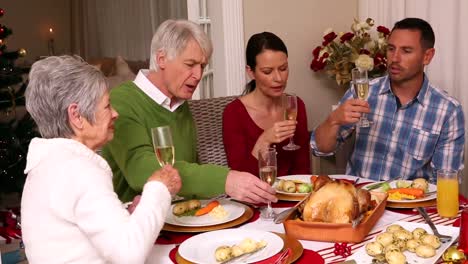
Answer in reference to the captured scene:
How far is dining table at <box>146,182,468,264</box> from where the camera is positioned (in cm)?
140

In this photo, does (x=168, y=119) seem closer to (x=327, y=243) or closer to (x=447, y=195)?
(x=327, y=243)

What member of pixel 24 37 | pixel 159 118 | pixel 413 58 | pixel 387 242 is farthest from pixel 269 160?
pixel 24 37

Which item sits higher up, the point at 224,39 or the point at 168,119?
the point at 224,39

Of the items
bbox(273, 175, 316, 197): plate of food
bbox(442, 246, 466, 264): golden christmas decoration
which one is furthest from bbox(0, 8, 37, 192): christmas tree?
bbox(442, 246, 466, 264): golden christmas decoration

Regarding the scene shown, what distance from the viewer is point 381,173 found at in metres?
2.66

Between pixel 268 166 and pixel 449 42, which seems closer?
pixel 268 166

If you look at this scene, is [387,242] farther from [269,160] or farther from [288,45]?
[288,45]

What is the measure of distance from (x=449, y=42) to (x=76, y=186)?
96.0 inches

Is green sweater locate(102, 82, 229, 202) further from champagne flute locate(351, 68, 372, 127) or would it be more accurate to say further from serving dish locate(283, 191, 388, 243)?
champagne flute locate(351, 68, 372, 127)

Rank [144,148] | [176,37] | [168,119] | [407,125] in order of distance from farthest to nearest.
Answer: [407,125], [168,119], [176,37], [144,148]

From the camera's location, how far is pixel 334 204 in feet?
4.90

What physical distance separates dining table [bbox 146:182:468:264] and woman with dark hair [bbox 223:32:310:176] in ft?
2.33

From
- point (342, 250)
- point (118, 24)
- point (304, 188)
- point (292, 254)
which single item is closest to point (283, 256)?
point (292, 254)

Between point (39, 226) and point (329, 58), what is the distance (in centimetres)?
232
